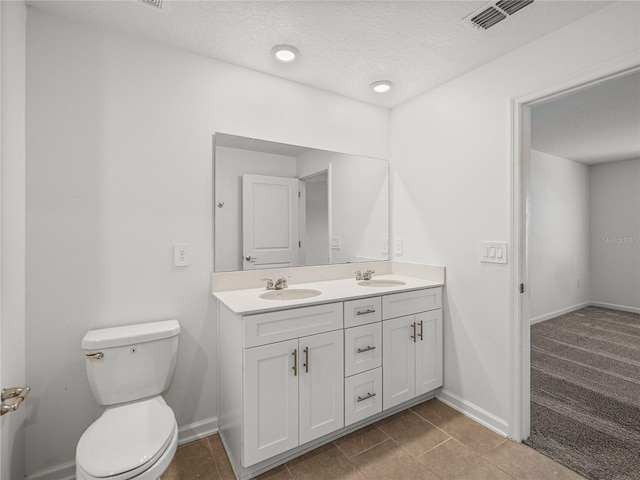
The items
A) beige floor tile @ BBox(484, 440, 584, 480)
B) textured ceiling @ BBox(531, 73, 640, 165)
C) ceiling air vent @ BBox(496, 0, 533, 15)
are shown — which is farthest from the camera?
textured ceiling @ BBox(531, 73, 640, 165)

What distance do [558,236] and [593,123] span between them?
1.80 metres

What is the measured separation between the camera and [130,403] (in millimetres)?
1567

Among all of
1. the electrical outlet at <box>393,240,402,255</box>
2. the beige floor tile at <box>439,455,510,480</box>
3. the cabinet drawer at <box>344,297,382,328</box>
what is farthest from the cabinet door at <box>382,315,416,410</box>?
the electrical outlet at <box>393,240,402,255</box>

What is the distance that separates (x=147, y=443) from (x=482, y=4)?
2.40 metres

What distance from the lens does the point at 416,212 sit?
98.5 inches

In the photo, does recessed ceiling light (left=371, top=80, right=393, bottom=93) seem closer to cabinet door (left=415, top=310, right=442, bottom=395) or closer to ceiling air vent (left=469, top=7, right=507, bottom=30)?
ceiling air vent (left=469, top=7, right=507, bottom=30)

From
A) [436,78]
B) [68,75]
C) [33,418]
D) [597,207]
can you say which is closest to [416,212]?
[436,78]

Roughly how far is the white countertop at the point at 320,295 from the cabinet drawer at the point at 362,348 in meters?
0.21

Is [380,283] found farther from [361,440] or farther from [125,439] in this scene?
[125,439]

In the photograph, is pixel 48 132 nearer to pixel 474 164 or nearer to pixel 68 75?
pixel 68 75

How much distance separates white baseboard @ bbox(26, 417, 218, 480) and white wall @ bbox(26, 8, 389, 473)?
0.04 m

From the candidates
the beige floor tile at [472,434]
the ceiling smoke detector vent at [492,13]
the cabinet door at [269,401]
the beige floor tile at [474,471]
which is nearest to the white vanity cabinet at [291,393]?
the cabinet door at [269,401]

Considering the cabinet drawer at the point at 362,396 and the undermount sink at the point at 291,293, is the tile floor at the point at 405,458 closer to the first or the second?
the cabinet drawer at the point at 362,396

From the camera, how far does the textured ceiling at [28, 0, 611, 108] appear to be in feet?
4.99
